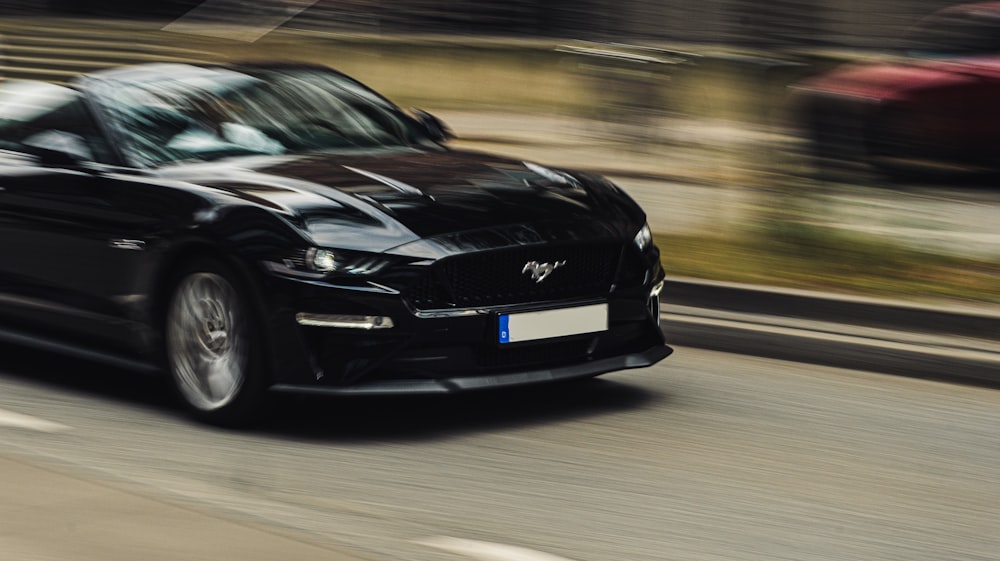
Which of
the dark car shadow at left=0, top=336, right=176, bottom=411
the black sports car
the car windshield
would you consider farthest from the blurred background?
the dark car shadow at left=0, top=336, right=176, bottom=411

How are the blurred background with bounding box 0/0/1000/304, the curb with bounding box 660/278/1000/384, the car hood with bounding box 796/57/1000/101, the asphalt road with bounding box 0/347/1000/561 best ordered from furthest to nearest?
the car hood with bounding box 796/57/1000/101 → the blurred background with bounding box 0/0/1000/304 → the curb with bounding box 660/278/1000/384 → the asphalt road with bounding box 0/347/1000/561

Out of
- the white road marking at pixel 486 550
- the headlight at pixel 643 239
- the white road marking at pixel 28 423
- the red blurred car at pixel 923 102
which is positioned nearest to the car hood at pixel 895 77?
the red blurred car at pixel 923 102

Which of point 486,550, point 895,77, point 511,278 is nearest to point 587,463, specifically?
point 511,278

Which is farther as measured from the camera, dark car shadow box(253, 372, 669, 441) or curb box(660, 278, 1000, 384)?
curb box(660, 278, 1000, 384)

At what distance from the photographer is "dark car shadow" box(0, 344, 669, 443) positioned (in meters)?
6.01

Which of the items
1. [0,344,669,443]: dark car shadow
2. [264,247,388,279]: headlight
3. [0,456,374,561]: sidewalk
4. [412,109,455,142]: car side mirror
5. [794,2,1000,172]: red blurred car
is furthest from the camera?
[794,2,1000,172]: red blurred car

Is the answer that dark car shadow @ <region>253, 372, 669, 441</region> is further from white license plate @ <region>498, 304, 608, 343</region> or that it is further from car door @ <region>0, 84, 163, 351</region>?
car door @ <region>0, 84, 163, 351</region>

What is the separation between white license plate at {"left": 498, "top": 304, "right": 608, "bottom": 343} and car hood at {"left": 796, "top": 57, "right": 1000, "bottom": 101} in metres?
3.29

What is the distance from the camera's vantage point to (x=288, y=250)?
5.68 m

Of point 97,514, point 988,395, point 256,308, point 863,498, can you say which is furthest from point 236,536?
point 988,395

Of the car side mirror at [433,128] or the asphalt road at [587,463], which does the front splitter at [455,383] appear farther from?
the car side mirror at [433,128]

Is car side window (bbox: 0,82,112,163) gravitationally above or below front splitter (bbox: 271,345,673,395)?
above

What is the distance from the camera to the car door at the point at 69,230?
624 centimetres

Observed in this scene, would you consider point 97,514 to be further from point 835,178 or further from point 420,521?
point 835,178
